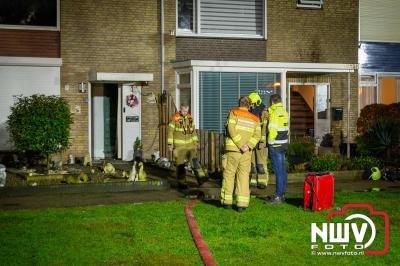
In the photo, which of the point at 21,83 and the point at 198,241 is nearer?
the point at 198,241

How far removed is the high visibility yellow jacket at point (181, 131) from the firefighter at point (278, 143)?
8.27ft

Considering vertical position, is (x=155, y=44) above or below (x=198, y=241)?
above

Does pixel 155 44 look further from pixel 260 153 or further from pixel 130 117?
pixel 260 153

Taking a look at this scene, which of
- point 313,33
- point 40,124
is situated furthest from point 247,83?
point 40,124

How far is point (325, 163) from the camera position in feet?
56.9

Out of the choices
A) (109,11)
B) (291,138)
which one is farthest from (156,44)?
(291,138)

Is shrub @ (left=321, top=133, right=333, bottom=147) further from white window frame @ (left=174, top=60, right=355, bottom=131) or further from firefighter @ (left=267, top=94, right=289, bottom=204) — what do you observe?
firefighter @ (left=267, top=94, right=289, bottom=204)

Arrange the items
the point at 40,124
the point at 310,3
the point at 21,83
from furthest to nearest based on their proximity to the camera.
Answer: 1. the point at 310,3
2. the point at 21,83
3. the point at 40,124

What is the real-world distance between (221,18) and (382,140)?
5901 millimetres

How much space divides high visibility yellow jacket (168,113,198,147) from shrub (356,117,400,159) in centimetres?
595

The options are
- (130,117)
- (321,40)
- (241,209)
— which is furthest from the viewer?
(321,40)

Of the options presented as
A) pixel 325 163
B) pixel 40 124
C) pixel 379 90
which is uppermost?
pixel 379 90

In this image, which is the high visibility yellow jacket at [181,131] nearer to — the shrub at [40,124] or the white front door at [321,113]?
the shrub at [40,124]

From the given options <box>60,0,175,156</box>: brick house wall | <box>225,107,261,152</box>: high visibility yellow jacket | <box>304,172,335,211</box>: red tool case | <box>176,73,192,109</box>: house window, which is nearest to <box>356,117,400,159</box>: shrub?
<box>176,73,192,109</box>: house window
